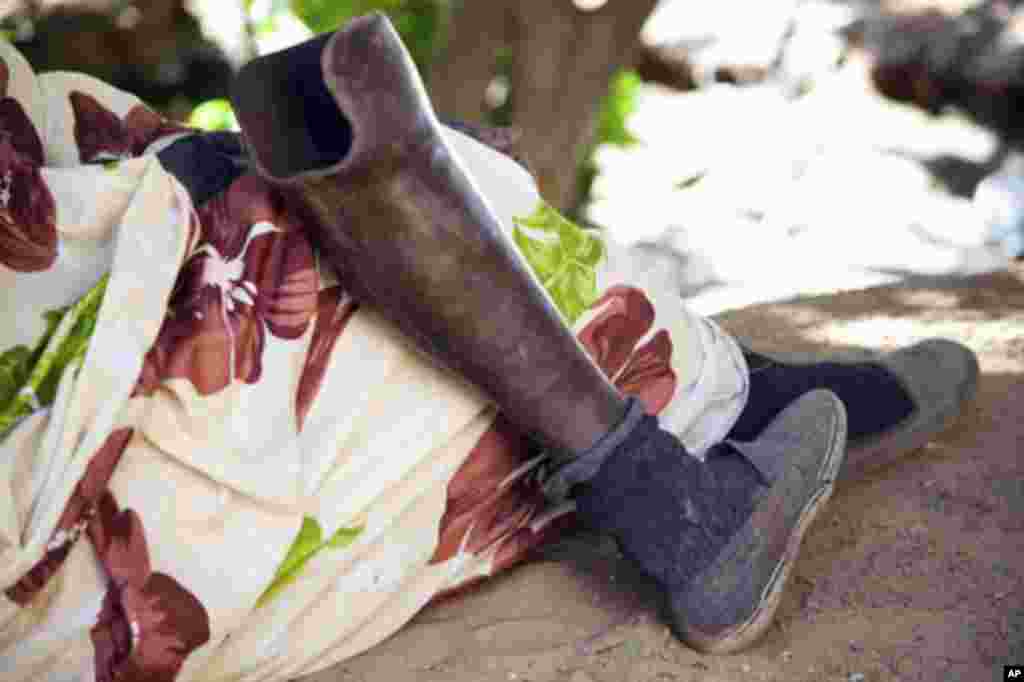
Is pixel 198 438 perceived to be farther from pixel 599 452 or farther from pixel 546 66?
pixel 546 66

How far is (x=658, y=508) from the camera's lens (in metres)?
1.50

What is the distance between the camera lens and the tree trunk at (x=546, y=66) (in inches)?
159

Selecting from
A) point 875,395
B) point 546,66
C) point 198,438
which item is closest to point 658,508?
point 198,438

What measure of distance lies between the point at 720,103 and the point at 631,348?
4.93 m

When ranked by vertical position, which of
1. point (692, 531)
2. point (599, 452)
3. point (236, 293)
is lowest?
point (692, 531)

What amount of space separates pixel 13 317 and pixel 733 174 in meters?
4.33

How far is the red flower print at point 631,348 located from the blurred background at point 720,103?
122 centimetres

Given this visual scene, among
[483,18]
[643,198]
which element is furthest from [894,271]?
[643,198]

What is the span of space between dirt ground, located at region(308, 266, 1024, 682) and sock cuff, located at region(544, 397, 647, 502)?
0.22 m

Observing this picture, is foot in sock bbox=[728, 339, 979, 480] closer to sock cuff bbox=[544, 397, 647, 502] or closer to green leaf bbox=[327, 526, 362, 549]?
sock cuff bbox=[544, 397, 647, 502]

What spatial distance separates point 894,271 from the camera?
3574 millimetres

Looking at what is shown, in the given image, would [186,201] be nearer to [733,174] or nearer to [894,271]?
[894,271]

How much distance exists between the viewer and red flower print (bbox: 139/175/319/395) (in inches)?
54.1

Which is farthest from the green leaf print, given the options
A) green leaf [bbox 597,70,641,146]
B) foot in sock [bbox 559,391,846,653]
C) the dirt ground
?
green leaf [bbox 597,70,641,146]
